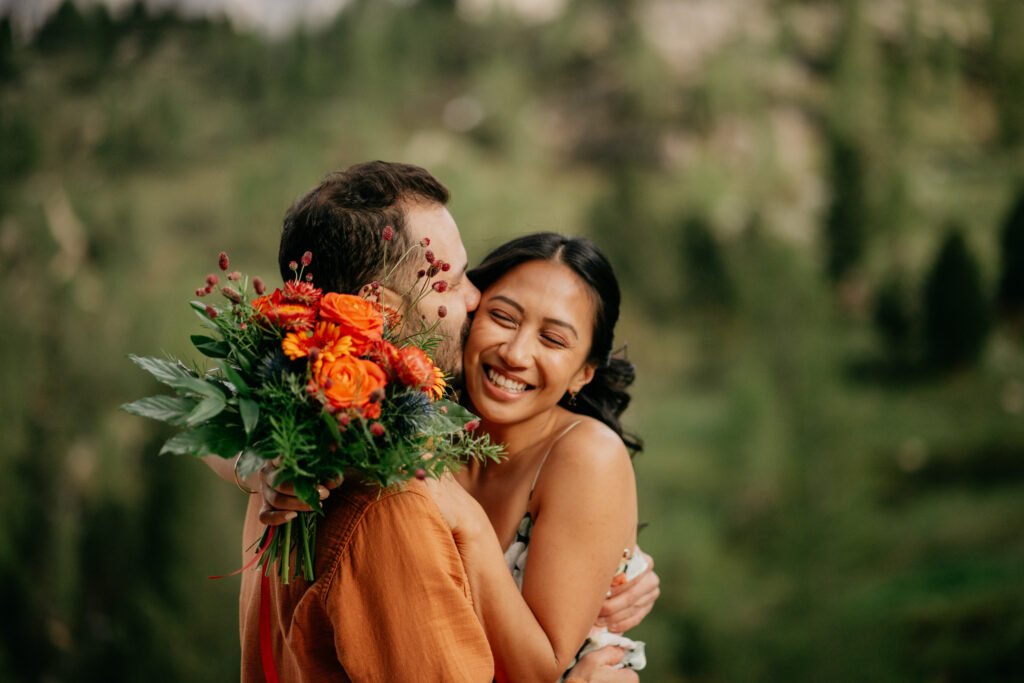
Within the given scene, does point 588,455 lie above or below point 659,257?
below

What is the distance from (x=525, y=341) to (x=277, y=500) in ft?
2.72

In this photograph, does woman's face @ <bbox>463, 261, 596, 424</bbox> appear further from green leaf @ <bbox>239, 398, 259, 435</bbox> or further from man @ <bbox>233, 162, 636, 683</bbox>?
green leaf @ <bbox>239, 398, 259, 435</bbox>

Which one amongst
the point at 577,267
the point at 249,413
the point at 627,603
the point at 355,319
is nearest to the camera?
the point at 249,413

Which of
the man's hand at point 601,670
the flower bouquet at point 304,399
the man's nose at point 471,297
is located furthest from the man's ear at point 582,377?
the flower bouquet at point 304,399

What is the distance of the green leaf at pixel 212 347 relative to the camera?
156cm

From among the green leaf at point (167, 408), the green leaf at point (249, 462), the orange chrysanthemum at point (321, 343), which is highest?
the orange chrysanthemum at point (321, 343)

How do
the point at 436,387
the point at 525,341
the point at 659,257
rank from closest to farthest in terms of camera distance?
the point at 436,387 → the point at 525,341 → the point at 659,257

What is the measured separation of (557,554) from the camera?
6.66 feet

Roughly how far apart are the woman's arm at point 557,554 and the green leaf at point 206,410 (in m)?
0.47

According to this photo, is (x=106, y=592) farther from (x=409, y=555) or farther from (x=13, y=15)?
(x=409, y=555)

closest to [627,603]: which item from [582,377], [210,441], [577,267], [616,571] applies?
[616,571]

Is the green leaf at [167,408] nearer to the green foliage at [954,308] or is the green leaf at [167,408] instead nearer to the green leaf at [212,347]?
the green leaf at [212,347]

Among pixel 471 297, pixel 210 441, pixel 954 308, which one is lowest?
pixel 210 441

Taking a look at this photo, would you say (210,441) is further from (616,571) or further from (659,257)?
(659,257)
